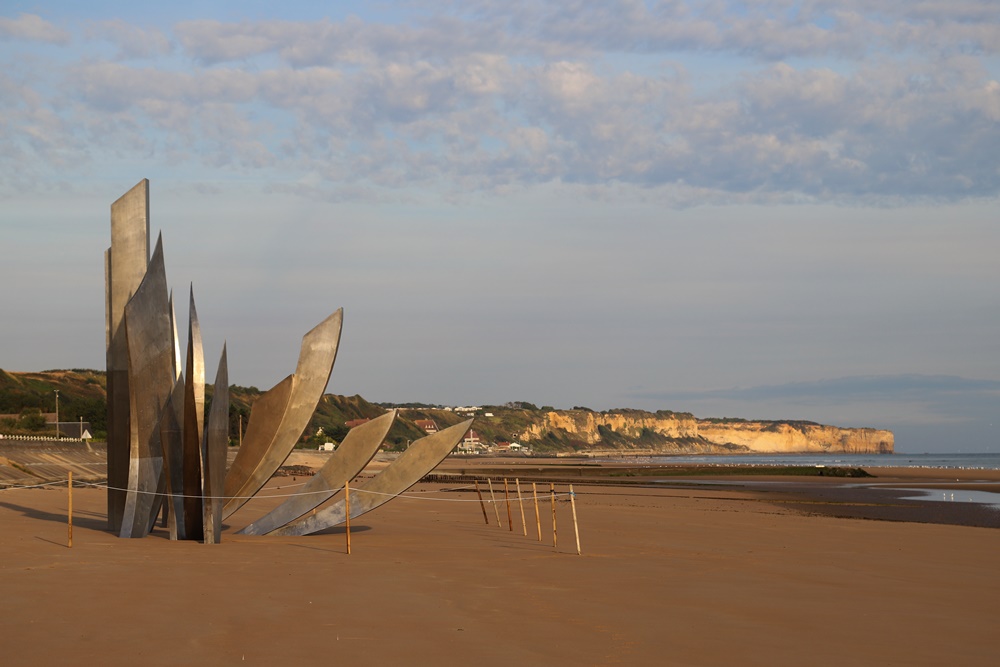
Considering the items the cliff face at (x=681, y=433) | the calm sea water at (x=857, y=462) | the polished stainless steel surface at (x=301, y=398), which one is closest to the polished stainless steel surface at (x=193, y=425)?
the polished stainless steel surface at (x=301, y=398)

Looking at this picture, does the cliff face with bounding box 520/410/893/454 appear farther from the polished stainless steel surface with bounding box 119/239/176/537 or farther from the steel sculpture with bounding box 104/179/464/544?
the polished stainless steel surface with bounding box 119/239/176/537

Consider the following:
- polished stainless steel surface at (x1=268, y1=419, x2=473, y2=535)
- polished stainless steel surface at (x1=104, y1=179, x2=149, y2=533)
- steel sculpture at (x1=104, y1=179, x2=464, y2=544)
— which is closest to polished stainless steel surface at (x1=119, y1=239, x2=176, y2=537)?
steel sculpture at (x1=104, y1=179, x2=464, y2=544)

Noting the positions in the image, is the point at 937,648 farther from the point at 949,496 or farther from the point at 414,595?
the point at 949,496

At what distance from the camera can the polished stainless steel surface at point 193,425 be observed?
13375mm

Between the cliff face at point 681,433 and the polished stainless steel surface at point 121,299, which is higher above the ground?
the polished stainless steel surface at point 121,299

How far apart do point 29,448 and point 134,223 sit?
2773 centimetres

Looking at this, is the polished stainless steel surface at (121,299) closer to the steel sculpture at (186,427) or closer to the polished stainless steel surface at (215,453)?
the steel sculpture at (186,427)

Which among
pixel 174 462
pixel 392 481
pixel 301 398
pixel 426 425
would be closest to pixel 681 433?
pixel 426 425

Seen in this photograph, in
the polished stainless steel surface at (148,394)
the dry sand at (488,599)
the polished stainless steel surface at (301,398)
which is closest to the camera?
the dry sand at (488,599)

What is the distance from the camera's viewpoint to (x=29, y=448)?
3925cm

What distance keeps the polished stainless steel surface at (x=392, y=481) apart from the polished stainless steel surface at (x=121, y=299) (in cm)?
257

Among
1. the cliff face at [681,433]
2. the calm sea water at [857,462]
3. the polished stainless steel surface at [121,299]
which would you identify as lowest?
A: the calm sea water at [857,462]

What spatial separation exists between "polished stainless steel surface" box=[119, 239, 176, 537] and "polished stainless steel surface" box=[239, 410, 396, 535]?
1827 millimetres

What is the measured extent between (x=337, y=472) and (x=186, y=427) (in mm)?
2752
